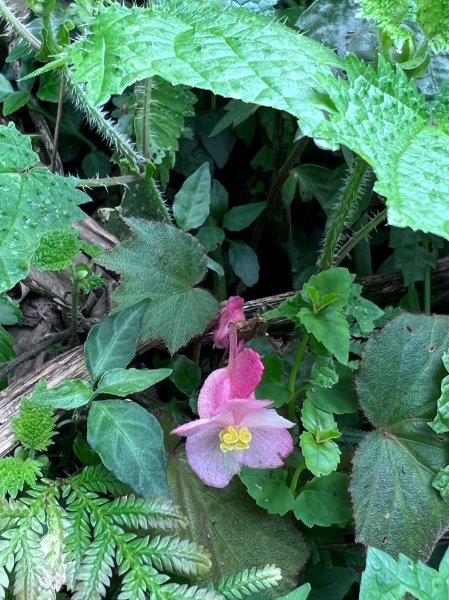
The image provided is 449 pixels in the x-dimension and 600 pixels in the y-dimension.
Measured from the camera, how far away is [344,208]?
3.27 ft

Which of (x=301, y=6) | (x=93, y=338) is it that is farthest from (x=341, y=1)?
(x=93, y=338)

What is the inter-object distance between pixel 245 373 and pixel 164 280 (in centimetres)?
24

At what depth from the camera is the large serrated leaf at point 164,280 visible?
3.32 ft

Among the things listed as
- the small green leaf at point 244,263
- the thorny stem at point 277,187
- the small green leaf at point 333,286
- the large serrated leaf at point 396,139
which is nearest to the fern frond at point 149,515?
the small green leaf at point 333,286

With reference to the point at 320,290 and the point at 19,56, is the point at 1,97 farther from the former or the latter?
the point at 320,290

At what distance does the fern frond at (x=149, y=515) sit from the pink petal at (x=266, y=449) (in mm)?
123

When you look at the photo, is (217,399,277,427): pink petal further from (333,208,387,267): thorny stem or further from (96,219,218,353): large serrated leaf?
(333,208,387,267): thorny stem

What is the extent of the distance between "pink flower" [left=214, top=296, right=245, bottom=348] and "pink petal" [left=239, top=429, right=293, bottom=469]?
0.17m

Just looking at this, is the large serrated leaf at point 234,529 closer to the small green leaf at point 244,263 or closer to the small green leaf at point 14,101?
the small green leaf at point 244,263

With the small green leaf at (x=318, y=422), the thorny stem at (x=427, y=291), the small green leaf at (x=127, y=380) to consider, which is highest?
the small green leaf at (x=127, y=380)

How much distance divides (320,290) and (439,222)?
12.0 inches

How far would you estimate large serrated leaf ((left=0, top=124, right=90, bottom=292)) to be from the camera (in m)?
0.84

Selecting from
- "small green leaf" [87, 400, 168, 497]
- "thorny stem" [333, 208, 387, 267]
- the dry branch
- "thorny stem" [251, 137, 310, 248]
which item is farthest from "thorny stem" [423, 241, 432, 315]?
"small green leaf" [87, 400, 168, 497]

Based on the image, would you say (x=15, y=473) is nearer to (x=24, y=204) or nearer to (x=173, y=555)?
(x=173, y=555)
